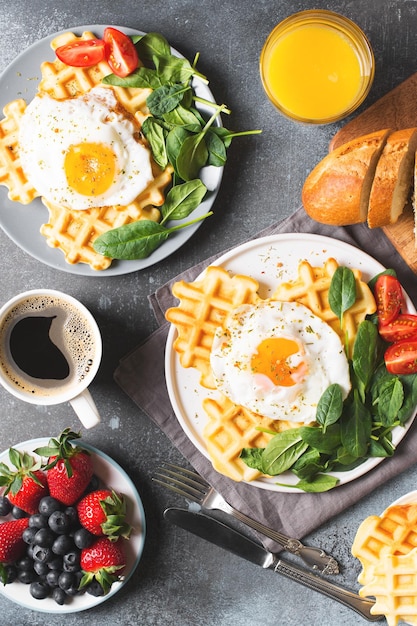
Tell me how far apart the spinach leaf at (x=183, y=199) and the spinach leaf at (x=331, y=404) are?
89 centimetres

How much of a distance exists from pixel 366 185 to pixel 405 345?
0.61m

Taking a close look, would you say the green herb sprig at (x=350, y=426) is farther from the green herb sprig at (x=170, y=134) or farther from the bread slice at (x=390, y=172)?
the green herb sprig at (x=170, y=134)

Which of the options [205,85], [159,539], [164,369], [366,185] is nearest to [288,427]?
[164,369]

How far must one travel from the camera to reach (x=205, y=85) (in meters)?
2.78

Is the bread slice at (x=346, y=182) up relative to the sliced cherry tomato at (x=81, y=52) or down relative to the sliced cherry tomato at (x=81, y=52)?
down

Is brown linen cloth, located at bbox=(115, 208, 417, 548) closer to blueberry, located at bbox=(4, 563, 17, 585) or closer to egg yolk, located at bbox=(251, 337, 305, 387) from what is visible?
egg yolk, located at bbox=(251, 337, 305, 387)

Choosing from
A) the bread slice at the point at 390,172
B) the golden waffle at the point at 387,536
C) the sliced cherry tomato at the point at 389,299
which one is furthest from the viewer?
the golden waffle at the point at 387,536

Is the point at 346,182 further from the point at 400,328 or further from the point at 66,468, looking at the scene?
the point at 66,468

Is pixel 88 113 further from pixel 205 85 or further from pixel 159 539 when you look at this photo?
pixel 159 539

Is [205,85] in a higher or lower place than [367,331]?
higher

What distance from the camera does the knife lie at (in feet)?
9.50

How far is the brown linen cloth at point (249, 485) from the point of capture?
2801 millimetres

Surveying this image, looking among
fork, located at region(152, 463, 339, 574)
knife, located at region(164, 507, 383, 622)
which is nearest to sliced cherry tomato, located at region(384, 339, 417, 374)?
fork, located at region(152, 463, 339, 574)

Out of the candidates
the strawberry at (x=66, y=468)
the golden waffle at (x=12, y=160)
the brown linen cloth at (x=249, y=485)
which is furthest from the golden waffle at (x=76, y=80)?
the strawberry at (x=66, y=468)
